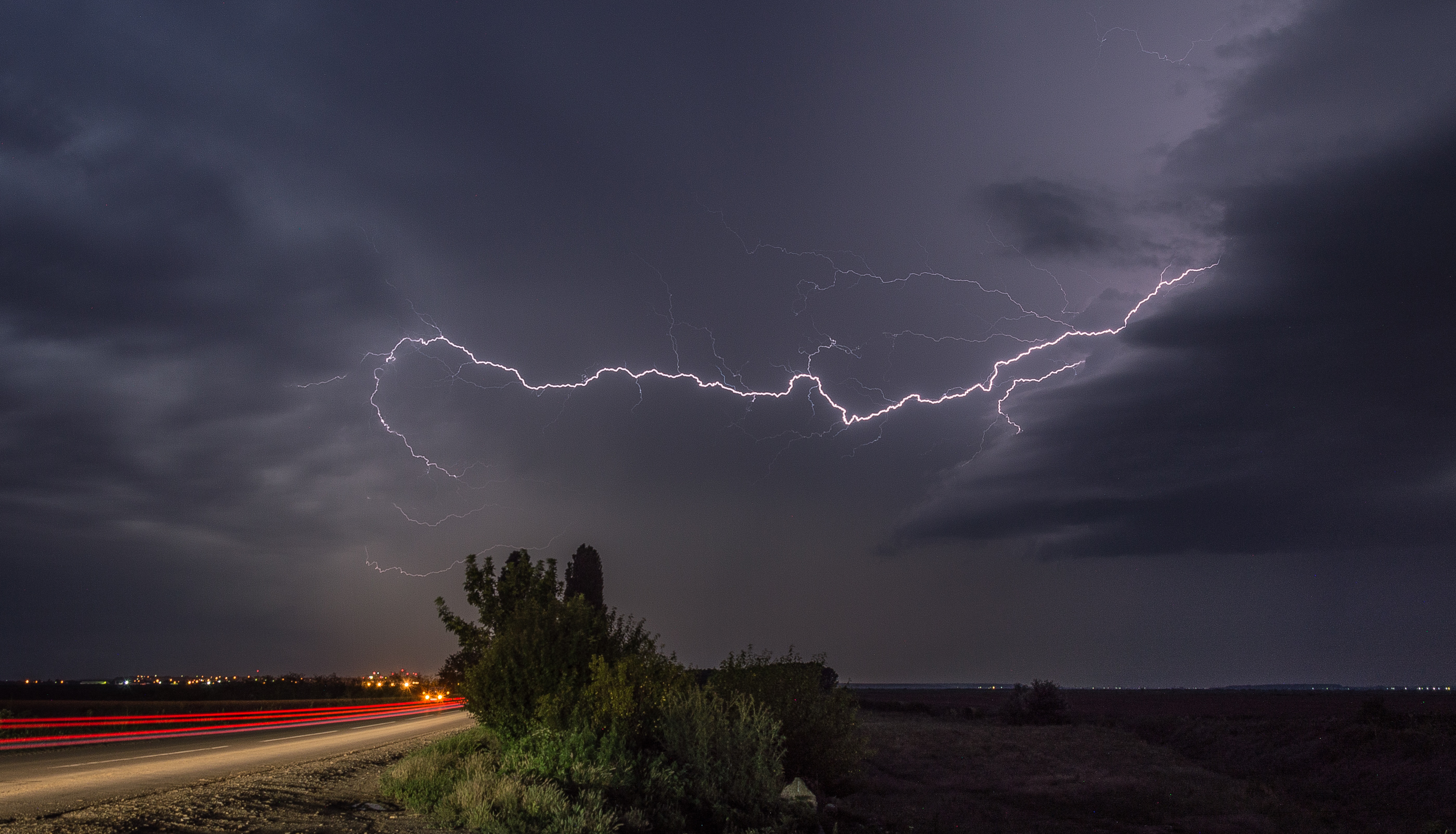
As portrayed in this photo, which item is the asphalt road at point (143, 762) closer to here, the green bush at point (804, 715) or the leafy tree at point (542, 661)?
the leafy tree at point (542, 661)

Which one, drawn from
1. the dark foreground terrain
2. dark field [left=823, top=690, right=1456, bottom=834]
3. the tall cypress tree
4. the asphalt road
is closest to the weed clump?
the dark foreground terrain

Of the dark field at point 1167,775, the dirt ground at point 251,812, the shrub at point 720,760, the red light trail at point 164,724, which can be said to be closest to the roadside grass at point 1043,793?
the dark field at point 1167,775

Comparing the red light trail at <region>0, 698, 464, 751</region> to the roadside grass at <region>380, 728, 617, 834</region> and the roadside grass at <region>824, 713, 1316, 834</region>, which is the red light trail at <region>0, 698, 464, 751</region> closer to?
the roadside grass at <region>380, 728, 617, 834</region>

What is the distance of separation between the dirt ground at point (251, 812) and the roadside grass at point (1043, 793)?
8794mm

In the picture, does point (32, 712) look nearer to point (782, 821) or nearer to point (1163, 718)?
point (782, 821)

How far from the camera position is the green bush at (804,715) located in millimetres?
22734

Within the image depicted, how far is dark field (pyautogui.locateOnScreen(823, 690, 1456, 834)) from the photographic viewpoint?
24.5 metres

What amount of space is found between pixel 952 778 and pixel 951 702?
250 feet

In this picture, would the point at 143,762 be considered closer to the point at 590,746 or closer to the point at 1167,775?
the point at 590,746

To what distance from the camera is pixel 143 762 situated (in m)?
18.7

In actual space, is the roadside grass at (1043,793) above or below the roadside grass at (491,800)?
below

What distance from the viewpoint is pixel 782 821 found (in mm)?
15180

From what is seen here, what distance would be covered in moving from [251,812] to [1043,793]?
79.5ft

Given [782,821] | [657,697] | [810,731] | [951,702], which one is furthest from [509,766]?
[951,702]
